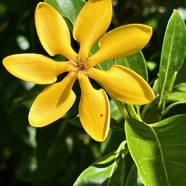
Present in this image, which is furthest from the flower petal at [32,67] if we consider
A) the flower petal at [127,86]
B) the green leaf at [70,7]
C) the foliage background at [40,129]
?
the foliage background at [40,129]

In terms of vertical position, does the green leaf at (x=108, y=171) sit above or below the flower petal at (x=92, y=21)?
below

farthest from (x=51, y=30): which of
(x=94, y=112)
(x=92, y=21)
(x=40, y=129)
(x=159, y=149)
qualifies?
(x=40, y=129)

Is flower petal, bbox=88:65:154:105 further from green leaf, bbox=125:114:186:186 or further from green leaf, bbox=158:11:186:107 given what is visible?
green leaf, bbox=158:11:186:107

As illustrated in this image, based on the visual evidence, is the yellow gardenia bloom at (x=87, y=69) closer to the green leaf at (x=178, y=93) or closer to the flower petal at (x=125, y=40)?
the flower petal at (x=125, y=40)

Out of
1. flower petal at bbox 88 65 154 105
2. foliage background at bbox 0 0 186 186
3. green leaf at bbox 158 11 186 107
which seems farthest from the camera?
foliage background at bbox 0 0 186 186

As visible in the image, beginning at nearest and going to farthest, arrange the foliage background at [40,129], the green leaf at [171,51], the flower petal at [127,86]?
the flower petal at [127,86], the green leaf at [171,51], the foliage background at [40,129]

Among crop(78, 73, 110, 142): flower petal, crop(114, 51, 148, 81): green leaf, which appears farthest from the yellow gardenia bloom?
crop(114, 51, 148, 81): green leaf

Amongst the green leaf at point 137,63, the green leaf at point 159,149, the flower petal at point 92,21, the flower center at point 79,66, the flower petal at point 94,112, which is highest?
the flower petal at point 92,21
